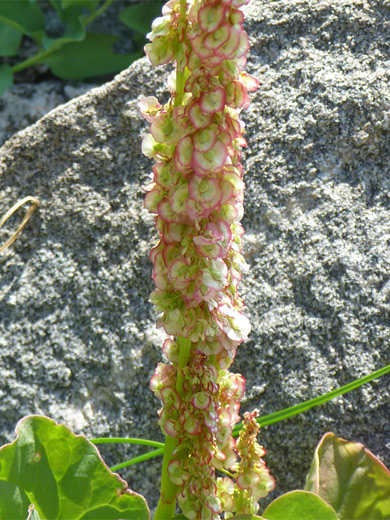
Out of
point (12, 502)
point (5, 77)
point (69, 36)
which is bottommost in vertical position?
point (12, 502)

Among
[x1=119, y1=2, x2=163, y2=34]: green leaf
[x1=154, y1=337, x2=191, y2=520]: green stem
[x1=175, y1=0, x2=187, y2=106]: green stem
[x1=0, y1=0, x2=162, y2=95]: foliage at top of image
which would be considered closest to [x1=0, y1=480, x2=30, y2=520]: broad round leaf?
[x1=154, y1=337, x2=191, y2=520]: green stem

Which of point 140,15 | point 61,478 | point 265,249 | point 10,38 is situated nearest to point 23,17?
point 10,38

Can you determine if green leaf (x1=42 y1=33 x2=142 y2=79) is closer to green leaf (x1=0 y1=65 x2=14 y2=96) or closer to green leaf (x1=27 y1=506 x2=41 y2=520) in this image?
green leaf (x1=0 y1=65 x2=14 y2=96)

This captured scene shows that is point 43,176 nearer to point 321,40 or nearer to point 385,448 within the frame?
point 321,40

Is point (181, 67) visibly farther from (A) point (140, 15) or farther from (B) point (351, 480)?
(A) point (140, 15)

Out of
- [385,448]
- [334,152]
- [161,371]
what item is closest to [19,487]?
[161,371]

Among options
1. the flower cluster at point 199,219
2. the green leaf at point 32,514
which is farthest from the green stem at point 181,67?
the green leaf at point 32,514
